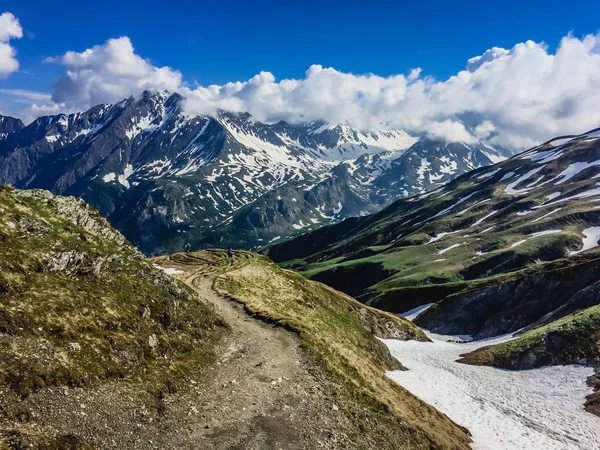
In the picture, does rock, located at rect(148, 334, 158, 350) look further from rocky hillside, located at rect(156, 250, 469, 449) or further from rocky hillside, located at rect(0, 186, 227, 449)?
rocky hillside, located at rect(156, 250, 469, 449)

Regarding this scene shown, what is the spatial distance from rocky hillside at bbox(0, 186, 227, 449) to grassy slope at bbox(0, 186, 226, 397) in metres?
0.07

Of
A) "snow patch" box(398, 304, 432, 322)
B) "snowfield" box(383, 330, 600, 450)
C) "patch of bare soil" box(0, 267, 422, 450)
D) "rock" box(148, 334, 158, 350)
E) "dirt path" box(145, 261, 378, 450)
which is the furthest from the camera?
"snow patch" box(398, 304, 432, 322)

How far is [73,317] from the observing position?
79.4ft

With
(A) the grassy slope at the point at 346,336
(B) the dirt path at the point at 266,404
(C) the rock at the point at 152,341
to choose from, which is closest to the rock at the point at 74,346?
(C) the rock at the point at 152,341

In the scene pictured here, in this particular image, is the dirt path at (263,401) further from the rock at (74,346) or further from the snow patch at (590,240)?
the snow patch at (590,240)

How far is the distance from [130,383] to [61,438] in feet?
20.3

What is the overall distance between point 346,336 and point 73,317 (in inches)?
1253

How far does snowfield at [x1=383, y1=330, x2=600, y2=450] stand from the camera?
1325 inches

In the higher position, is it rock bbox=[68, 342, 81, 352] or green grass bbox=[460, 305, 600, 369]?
rock bbox=[68, 342, 81, 352]

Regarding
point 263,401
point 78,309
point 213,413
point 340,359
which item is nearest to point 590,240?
point 340,359

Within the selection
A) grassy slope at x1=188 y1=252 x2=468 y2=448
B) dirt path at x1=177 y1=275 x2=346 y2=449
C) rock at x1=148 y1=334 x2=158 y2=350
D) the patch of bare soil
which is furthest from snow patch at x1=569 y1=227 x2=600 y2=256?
rock at x1=148 y1=334 x2=158 y2=350

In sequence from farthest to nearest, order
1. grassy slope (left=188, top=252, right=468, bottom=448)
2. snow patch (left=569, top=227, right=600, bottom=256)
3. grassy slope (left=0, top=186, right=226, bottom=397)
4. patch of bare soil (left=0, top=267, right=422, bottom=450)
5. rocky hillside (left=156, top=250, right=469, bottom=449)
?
snow patch (left=569, top=227, right=600, bottom=256)
grassy slope (left=188, top=252, right=468, bottom=448)
rocky hillside (left=156, top=250, right=469, bottom=449)
grassy slope (left=0, top=186, right=226, bottom=397)
patch of bare soil (left=0, top=267, right=422, bottom=450)

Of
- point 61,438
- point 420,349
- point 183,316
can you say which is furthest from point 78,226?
point 420,349

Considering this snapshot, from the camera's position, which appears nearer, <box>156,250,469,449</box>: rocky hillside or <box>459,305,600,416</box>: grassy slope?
<box>156,250,469,449</box>: rocky hillside
